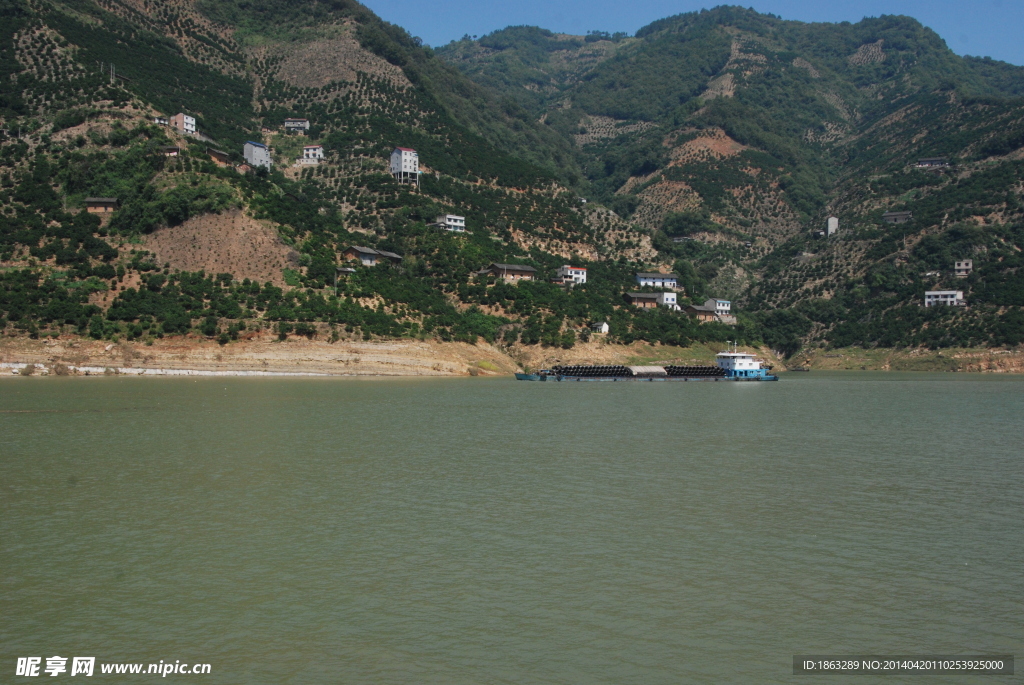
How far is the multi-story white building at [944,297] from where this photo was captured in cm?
12519

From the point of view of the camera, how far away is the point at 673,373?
100312 mm

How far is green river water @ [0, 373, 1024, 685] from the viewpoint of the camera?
1352 cm

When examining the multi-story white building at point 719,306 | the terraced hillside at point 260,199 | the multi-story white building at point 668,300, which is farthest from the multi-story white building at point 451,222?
the multi-story white building at point 719,306

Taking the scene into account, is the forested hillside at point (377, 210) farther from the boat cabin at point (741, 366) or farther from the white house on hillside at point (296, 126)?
the boat cabin at point (741, 366)

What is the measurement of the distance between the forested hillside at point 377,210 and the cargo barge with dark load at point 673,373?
23.1 ft

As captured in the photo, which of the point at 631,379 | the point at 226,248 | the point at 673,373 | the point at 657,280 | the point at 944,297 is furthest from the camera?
the point at 657,280

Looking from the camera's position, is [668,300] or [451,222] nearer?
[451,222]

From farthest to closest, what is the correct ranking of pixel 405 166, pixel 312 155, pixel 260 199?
pixel 312 155 < pixel 405 166 < pixel 260 199

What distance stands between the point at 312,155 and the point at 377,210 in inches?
765

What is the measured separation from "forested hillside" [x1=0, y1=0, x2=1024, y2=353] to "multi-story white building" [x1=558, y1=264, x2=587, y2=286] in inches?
97.6

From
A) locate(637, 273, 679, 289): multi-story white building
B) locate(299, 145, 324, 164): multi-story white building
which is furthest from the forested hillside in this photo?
locate(637, 273, 679, 289): multi-story white building

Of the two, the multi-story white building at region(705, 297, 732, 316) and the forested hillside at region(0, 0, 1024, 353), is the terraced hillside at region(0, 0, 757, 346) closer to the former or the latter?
the forested hillside at region(0, 0, 1024, 353)

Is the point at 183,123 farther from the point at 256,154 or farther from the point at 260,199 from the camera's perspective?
the point at 260,199

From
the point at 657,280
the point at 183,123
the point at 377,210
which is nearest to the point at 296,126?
the point at 183,123
